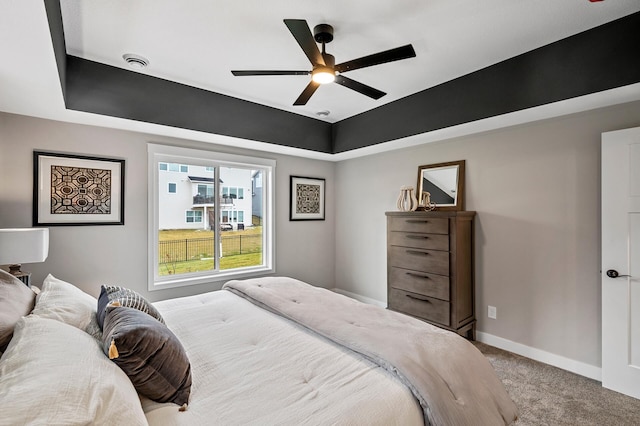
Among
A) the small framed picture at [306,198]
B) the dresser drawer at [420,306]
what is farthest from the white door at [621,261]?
the small framed picture at [306,198]

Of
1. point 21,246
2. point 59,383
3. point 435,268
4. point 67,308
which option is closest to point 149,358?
point 59,383

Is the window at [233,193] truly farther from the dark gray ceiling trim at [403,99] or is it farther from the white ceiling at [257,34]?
the white ceiling at [257,34]

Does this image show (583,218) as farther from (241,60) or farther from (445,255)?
(241,60)

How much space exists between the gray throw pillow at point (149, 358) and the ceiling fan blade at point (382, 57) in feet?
5.90

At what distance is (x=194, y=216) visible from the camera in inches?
146

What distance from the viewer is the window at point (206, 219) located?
3409mm

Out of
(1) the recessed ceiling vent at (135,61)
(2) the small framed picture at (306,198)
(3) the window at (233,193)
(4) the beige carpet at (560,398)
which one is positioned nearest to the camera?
(4) the beige carpet at (560,398)

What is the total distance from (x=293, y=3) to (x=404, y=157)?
2.48 metres

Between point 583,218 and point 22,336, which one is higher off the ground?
point 583,218

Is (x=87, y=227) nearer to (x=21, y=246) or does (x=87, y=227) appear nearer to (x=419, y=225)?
(x=21, y=246)

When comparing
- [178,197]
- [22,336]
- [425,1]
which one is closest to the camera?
[22,336]

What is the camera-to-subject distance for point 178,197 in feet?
11.8

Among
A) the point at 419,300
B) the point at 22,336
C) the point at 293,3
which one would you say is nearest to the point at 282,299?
the point at 22,336

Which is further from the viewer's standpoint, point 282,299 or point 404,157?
point 404,157
